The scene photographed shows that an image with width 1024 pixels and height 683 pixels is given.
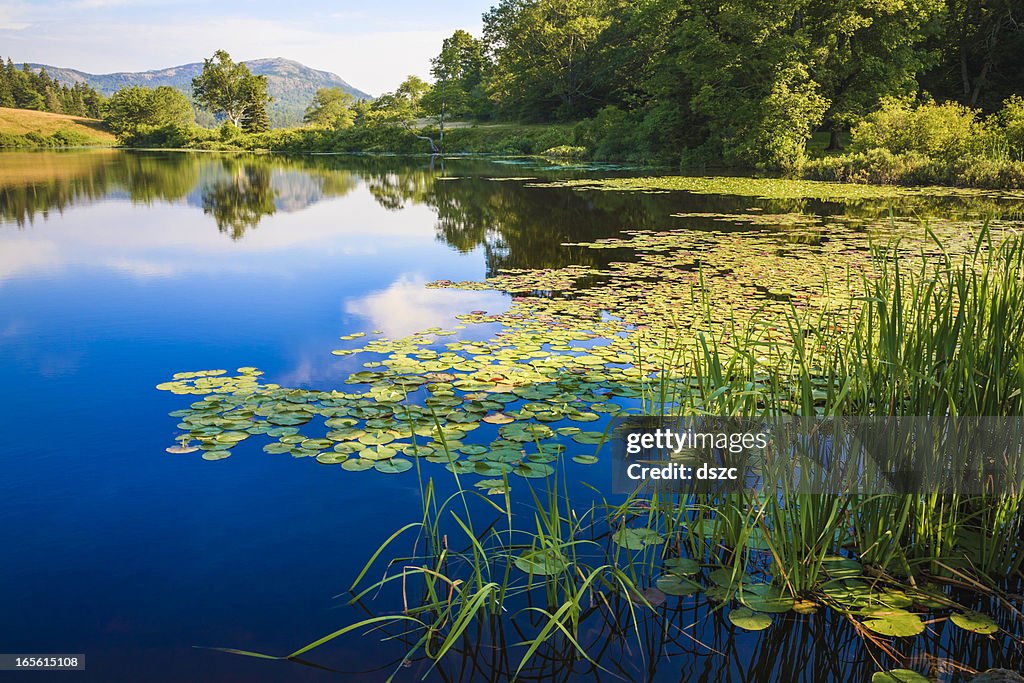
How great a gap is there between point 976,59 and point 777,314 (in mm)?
32705

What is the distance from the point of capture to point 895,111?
68.6ft

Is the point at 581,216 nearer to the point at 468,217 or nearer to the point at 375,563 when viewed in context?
the point at 468,217

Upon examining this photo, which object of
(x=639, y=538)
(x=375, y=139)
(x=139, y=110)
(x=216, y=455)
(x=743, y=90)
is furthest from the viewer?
(x=139, y=110)

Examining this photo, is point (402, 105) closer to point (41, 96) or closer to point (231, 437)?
point (231, 437)

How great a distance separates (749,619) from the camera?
2.48m

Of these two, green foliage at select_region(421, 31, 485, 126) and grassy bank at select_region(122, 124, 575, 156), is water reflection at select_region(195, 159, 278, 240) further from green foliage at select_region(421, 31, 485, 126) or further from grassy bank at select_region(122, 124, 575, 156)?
green foliage at select_region(421, 31, 485, 126)

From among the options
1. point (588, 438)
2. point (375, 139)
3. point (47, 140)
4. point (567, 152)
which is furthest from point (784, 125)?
point (47, 140)

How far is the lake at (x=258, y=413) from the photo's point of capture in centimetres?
244

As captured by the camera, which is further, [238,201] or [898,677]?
[238,201]

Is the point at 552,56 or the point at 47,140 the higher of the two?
the point at 552,56

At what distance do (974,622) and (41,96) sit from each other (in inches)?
4337

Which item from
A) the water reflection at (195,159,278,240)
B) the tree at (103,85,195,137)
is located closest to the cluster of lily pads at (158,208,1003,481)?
the water reflection at (195,159,278,240)

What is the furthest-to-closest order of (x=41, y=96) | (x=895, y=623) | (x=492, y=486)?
1. (x=41, y=96)
2. (x=492, y=486)
3. (x=895, y=623)

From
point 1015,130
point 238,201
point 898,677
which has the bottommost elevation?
point 898,677
